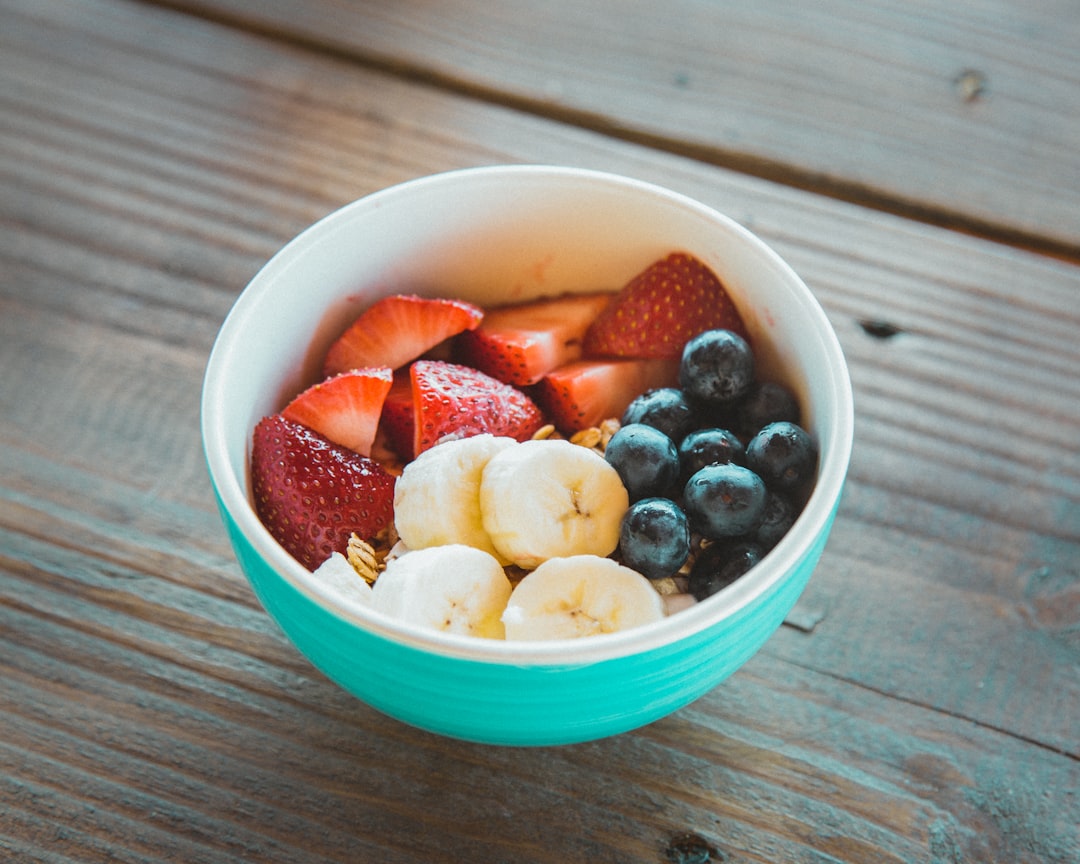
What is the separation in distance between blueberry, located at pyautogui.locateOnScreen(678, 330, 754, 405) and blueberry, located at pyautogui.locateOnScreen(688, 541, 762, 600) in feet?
0.38

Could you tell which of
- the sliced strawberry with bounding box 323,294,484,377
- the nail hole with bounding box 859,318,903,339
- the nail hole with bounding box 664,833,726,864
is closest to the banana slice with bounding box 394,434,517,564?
the sliced strawberry with bounding box 323,294,484,377

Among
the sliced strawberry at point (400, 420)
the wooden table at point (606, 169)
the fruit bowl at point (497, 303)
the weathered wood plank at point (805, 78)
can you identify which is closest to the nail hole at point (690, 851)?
the wooden table at point (606, 169)

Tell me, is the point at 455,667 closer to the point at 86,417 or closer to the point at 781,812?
the point at 781,812

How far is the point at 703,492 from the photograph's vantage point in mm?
685

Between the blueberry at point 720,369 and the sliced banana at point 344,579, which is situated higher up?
the blueberry at point 720,369

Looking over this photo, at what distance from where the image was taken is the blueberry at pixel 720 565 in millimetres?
684

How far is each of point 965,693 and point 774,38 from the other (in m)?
0.77

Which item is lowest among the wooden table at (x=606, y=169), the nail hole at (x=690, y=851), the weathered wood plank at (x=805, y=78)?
the nail hole at (x=690, y=851)

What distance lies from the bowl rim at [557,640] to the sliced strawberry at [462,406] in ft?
0.41

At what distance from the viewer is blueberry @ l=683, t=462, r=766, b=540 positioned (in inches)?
26.6

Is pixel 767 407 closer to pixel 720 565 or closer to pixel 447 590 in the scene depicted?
pixel 720 565

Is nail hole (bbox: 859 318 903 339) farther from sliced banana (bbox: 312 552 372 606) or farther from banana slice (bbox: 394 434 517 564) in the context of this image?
sliced banana (bbox: 312 552 372 606)

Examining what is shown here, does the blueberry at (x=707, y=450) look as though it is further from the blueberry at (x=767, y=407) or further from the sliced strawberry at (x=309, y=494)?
the sliced strawberry at (x=309, y=494)

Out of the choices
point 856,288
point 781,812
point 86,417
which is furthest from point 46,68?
point 781,812
